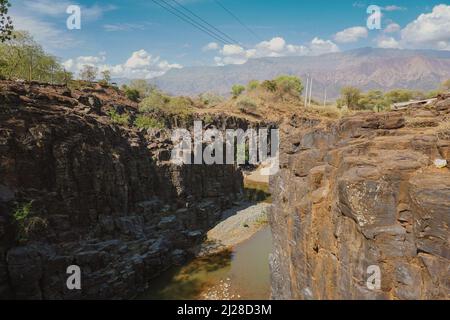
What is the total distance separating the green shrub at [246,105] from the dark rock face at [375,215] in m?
62.8

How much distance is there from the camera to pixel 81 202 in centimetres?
2598

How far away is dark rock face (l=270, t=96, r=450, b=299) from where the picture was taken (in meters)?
9.30

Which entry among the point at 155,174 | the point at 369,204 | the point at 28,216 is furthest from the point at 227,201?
the point at 369,204

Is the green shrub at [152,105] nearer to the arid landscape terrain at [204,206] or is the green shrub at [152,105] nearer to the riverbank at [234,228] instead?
the arid landscape terrain at [204,206]

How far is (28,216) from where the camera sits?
2180 cm

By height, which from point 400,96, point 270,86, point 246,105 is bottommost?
point 246,105

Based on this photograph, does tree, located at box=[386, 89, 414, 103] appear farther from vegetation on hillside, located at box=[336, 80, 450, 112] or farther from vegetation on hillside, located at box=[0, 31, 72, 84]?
vegetation on hillside, located at box=[0, 31, 72, 84]

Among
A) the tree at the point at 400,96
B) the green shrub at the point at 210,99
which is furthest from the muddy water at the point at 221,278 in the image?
the tree at the point at 400,96

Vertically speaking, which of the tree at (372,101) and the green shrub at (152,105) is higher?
the tree at (372,101)

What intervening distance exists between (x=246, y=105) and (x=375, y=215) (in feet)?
235

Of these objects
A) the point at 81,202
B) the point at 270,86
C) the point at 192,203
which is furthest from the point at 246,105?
the point at 81,202

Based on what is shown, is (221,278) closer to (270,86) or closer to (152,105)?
(152,105)

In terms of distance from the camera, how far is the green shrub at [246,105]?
79188mm
